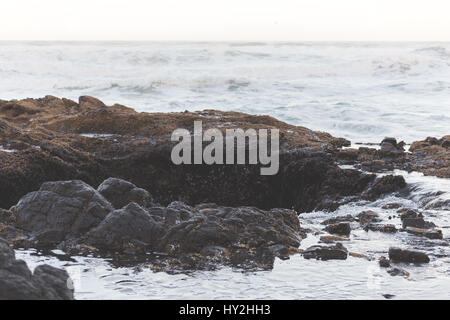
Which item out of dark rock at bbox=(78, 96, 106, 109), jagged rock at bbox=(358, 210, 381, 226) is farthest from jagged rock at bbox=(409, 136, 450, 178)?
dark rock at bbox=(78, 96, 106, 109)

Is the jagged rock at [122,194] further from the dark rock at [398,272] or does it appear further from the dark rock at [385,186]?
the dark rock at [385,186]

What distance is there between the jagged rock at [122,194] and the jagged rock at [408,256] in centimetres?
329

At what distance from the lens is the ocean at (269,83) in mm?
22531

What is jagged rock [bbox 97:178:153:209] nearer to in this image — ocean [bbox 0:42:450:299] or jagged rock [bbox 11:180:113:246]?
jagged rock [bbox 11:180:113:246]

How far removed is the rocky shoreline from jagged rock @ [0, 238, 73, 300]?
5cm

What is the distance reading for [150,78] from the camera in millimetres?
37000

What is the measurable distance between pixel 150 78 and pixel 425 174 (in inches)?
1081

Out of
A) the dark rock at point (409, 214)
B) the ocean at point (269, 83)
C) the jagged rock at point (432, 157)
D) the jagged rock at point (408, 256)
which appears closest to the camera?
the jagged rock at point (408, 256)

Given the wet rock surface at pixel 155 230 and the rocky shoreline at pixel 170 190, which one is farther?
the rocky shoreline at pixel 170 190

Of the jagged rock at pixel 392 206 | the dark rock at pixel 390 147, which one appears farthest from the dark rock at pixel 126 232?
the dark rock at pixel 390 147

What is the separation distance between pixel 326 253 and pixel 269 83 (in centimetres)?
2960

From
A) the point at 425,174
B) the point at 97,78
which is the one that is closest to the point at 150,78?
the point at 97,78

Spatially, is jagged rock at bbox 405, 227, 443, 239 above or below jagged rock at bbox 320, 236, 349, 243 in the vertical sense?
above

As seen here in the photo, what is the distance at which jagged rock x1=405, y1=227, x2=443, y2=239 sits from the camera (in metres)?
7.97
